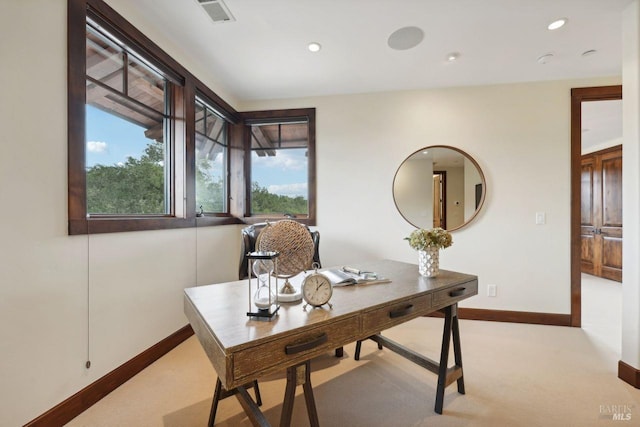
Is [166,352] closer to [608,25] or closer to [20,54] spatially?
[20,54]

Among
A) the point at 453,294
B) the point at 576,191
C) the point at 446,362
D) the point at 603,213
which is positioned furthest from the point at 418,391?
the point at 603,213

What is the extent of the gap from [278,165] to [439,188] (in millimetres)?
1965

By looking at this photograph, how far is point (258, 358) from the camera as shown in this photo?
0.81 meters

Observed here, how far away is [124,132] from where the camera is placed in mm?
1925

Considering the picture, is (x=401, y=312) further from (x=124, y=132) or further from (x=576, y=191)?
(x=576, y=191)

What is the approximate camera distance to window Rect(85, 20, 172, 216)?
1.69 metres

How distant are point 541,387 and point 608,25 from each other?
2.70 m

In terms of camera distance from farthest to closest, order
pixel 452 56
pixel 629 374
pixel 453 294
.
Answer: pixel 452 56, pixel 629 374, pixel 453 294

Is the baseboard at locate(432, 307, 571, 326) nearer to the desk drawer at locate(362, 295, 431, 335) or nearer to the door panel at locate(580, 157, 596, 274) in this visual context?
the desk drawer at locate(362, 295, 431, 335)

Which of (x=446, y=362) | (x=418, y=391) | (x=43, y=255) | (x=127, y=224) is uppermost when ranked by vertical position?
(x=127, y=224)

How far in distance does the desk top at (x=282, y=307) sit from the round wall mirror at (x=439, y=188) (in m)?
1.44

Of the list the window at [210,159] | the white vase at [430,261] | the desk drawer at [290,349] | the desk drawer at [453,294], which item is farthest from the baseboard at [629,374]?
the window at [210,159]

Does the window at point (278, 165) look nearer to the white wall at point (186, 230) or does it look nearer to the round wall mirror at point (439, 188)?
the white wall at point (186, 230)

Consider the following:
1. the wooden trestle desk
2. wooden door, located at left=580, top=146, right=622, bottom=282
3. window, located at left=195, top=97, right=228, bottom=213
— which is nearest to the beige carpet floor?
the wooden trestle desk
